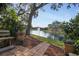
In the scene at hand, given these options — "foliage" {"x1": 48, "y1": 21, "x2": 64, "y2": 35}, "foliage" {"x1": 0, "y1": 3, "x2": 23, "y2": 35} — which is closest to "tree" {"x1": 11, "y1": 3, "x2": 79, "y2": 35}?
"foliage" {"x1": 0, "y1": 3, "x2": 23, "y2": 35}

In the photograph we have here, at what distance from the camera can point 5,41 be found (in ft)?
10.3

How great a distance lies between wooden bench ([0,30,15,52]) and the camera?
3.12 metres

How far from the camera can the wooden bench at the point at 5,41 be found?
3.12 metres

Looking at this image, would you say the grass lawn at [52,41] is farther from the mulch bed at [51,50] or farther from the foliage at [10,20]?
A: the foliage at [10,20]

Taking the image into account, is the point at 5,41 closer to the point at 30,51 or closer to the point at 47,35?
the point at 30,51

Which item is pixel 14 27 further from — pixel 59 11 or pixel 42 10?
pixel 59 11

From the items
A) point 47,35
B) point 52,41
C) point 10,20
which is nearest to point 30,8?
point 10,20

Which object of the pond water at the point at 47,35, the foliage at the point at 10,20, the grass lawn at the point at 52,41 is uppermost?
the foliage at the point at 10,20

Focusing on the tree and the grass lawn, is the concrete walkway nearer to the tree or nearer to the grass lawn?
the grass lawn

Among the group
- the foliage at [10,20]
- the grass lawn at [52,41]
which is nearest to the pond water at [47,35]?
the grass lawn at [52,41]

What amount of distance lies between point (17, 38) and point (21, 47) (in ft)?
0.45

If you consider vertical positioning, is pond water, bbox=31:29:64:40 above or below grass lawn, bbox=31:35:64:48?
above

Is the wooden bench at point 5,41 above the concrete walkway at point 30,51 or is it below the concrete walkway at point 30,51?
above

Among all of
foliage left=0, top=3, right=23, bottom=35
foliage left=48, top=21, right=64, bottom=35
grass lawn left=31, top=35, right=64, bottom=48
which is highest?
foliage left=0, top=3, right=23, bottom=35
